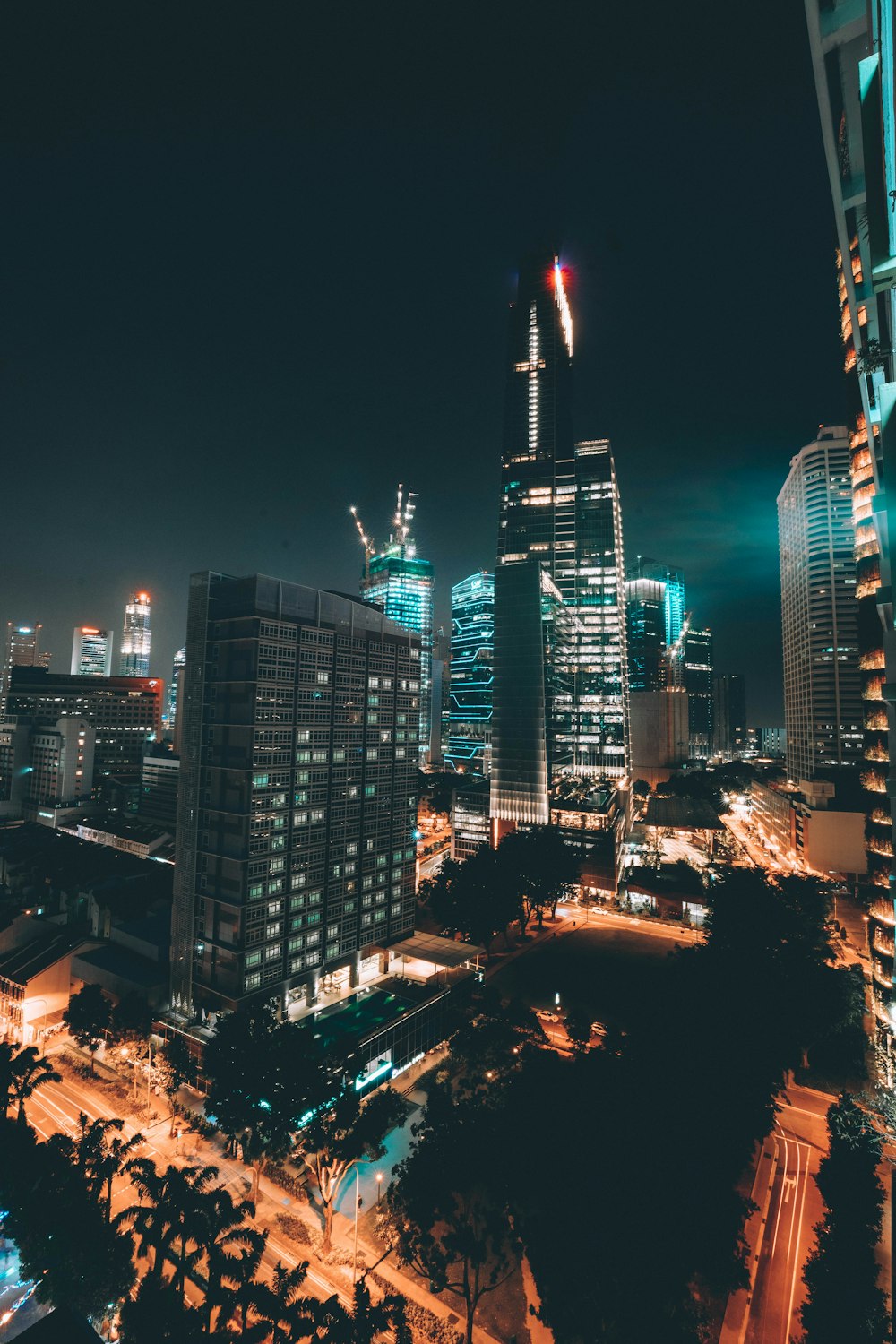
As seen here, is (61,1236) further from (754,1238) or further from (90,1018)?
(754,1238)

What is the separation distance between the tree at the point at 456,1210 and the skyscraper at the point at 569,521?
97.1 meters

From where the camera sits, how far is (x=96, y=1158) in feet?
114

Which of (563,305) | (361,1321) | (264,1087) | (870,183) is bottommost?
(361,1321)

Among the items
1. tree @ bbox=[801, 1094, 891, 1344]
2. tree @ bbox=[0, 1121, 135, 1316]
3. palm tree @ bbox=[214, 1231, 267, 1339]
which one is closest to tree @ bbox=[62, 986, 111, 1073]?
tree @ bbox=[0, 1121, 135, 1316]

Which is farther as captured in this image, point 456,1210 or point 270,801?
point 270,801

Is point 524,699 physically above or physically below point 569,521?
below

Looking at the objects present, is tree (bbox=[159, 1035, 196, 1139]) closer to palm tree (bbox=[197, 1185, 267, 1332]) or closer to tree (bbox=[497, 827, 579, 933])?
palm tree (bbox=[197, 1185, 267, 1332])

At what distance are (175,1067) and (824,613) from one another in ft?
456

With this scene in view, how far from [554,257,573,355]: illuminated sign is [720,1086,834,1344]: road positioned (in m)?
174

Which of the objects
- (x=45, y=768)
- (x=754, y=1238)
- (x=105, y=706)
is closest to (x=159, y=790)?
(x=45, y=768)

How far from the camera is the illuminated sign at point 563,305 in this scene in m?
161

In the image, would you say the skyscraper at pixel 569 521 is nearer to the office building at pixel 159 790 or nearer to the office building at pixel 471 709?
the office building at pixel 471 709

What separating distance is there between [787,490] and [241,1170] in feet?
543

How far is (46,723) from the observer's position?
490 ft
